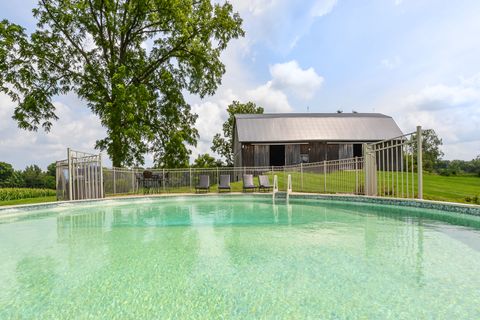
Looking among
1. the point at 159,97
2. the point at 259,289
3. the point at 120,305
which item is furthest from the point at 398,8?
the point at 159,97

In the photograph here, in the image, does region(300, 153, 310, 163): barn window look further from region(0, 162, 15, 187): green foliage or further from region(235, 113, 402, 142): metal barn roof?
region(0, 162, 15, 187): green foliage

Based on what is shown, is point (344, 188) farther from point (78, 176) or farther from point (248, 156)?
point (248, 156)

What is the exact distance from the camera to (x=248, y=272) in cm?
339

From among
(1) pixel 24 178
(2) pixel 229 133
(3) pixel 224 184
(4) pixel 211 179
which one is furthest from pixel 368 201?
(1) pixel 24 178

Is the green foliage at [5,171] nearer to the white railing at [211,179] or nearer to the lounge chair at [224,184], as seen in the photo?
the white railing at [211,179]

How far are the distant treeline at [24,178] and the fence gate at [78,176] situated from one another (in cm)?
4570

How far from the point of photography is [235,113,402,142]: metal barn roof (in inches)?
1006

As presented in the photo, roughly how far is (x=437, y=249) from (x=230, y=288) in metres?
3.25

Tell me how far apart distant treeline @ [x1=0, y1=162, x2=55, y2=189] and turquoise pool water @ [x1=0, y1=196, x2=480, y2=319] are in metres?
55.4

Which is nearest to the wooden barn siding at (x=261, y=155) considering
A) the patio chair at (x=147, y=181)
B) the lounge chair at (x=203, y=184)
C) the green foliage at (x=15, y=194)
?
the lounge chair at (x=203, y=184)

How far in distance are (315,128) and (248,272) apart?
2465cm

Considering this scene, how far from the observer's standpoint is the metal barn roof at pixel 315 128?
83.9 feet

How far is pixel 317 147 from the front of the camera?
84.8ft

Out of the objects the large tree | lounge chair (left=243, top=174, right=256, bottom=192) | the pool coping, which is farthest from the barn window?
the pool coping
